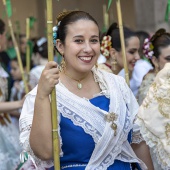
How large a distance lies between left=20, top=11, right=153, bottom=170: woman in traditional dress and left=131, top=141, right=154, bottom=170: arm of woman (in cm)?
10

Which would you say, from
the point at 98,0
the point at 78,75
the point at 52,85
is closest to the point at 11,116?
the point at 78,75

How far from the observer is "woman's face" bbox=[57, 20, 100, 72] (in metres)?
3.71

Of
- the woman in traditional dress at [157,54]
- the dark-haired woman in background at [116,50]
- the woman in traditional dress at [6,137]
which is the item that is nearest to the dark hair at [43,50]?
the woman in traditional dress at [6,137]

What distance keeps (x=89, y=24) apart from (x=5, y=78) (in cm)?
277

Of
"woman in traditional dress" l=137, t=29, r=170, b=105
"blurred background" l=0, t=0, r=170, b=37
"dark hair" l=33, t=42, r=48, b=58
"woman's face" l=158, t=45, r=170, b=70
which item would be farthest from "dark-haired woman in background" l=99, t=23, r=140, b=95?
"blurred background" l=0, t=0, r=170, b=37

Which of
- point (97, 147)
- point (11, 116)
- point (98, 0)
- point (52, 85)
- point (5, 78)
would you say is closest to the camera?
point (52, 85)

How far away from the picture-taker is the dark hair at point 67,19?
3805mm

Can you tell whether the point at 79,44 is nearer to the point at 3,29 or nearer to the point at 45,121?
the point at 45,121

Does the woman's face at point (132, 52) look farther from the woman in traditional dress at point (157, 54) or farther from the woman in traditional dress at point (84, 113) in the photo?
the woman in traditional dress at point (84, 113)

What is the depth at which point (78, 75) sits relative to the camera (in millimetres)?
3859

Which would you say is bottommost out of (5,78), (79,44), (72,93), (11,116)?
(11,116)

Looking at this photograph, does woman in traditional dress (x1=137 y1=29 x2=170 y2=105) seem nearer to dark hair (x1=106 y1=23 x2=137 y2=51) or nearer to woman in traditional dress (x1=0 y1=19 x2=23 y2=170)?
dark hair (x1=106 y1=23 x2=137 y2=51)

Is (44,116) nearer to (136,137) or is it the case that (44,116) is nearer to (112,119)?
(112,119)

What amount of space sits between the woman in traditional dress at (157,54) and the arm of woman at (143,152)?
5.33ft
